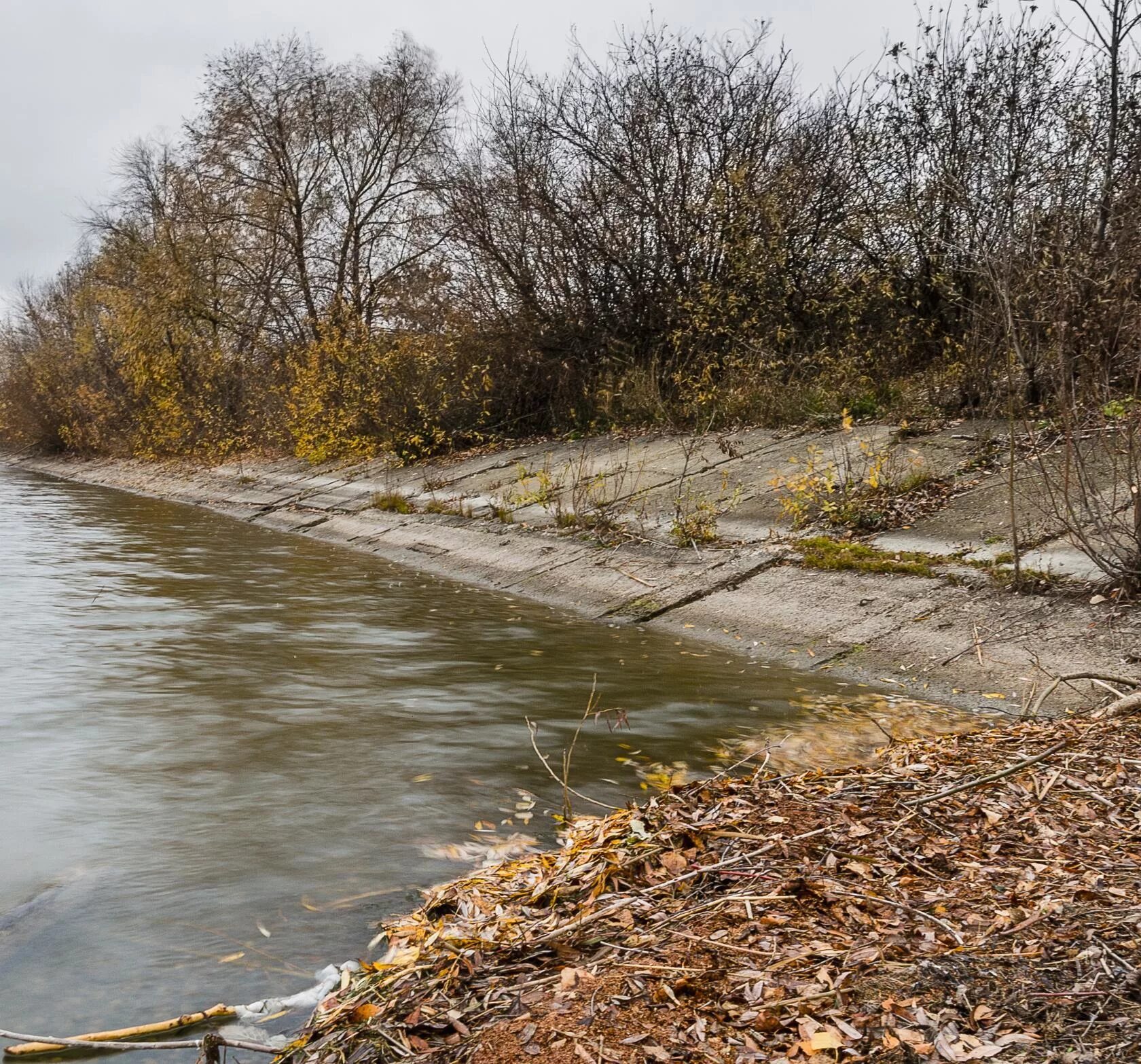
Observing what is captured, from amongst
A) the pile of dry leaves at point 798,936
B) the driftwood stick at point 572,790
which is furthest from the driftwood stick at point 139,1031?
the driftwood stick at point 572,790

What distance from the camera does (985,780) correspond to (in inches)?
175

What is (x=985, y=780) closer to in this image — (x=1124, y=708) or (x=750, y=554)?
(x=1124, y=708)

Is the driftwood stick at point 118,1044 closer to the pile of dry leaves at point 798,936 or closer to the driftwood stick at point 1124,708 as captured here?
the pile of dry leaves at point 798,936

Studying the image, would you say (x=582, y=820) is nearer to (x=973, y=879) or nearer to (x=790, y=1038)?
(x=973, y=879)

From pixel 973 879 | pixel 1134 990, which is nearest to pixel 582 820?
pixel 973 879

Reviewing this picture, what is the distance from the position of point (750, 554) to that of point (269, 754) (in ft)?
18.1

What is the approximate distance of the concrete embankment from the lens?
7457 millimetres

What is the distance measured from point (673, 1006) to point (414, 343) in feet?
58.7

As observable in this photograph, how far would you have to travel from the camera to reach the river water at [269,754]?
386 centimetres

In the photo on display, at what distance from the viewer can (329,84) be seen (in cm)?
Answer: 2728

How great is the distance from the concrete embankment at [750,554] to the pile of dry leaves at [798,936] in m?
2.82

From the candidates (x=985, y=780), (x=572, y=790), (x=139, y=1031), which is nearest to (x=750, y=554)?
(x=572, y=790)

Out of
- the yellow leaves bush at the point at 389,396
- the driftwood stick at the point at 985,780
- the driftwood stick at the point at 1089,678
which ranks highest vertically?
the yellow leaves bush at the point at 389,396

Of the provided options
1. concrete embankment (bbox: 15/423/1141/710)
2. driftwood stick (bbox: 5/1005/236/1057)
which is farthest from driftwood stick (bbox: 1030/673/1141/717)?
driftwood stick (bbox: 5/1005/236/1057)
